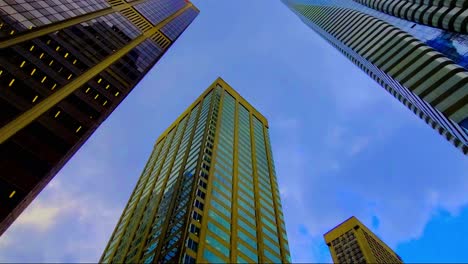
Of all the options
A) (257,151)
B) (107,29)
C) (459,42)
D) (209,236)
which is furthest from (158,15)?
(459,42)

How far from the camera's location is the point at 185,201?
5622 cm

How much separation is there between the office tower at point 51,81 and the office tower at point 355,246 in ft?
348

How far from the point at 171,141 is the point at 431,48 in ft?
228

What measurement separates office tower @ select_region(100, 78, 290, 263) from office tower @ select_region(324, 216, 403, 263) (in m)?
70.3

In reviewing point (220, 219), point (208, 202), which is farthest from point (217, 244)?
point (208, 202)

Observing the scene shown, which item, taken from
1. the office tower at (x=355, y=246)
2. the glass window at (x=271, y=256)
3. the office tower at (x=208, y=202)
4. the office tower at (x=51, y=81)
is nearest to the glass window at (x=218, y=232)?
the office tower at (x=208, y=202)

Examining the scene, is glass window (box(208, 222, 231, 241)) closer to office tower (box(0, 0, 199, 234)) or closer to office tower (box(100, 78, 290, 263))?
office tower (box(100, 78, 290, 263))

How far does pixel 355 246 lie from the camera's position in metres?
141

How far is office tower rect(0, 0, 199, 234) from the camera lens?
154 feet

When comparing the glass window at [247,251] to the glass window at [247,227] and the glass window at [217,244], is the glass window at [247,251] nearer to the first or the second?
the glass window at [217,244]

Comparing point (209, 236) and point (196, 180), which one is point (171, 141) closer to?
point (196, 180)

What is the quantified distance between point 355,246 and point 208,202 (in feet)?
350

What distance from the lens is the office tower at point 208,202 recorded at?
49500mm

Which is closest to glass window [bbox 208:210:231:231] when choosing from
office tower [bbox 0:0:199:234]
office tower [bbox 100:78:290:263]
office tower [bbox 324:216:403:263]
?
office tower [bbox 100:78:290:263]
